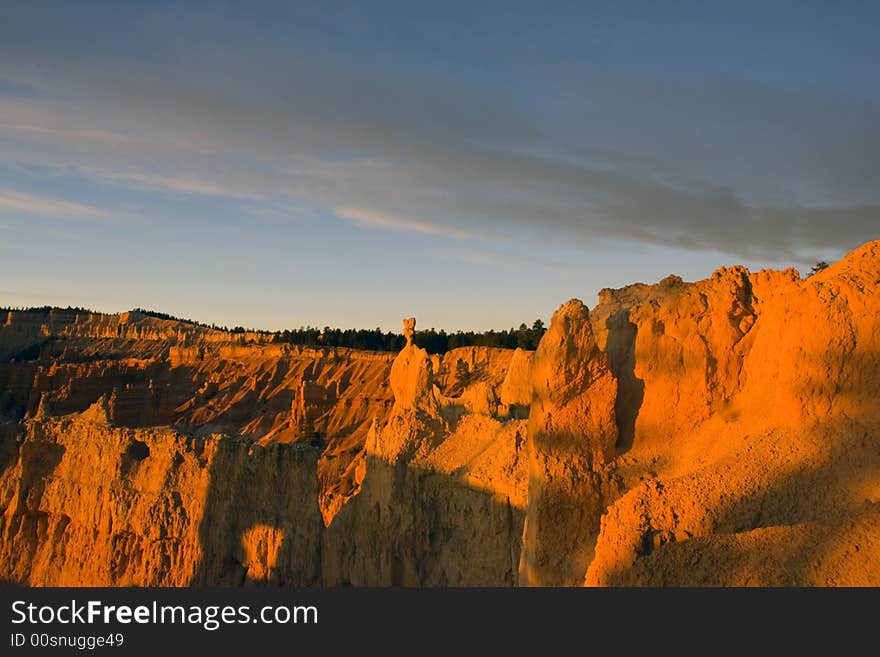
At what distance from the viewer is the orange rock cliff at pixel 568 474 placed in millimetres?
11570

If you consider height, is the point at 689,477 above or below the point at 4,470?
below

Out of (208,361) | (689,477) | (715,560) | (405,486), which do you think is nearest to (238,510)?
(405,486)

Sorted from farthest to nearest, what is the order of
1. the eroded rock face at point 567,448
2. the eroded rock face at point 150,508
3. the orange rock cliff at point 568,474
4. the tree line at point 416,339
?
the tree line at point 416,339
the eroded rock face at point 150,508
the eroded rock face at point 567,448
the orange rock cliff at point 568,474

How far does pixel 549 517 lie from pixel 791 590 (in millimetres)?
5302

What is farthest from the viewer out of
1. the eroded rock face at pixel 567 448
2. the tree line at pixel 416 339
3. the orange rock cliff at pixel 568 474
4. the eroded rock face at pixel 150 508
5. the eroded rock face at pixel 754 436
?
the tree line at pixel 416 339

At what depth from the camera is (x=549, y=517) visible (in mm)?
14359

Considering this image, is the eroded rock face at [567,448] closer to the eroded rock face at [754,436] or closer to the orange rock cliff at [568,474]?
the orange rock cliff at [568,474]

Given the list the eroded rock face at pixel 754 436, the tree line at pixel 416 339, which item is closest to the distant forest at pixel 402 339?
the tree line at pixel 416 339

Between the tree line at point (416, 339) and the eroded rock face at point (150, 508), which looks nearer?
the eroded rock face at point (150, 508)

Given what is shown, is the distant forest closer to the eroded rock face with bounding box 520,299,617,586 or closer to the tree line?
the tree line

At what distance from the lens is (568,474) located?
1452cm

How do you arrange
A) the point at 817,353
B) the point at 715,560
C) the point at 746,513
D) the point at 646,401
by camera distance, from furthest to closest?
1. the point at 646,401
2. the point at 817,353
3. the point at 746,513
4. the point at 715,560

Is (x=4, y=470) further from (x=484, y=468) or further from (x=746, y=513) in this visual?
(x=746, y=513)

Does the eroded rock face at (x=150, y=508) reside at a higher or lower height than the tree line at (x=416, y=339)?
lower
